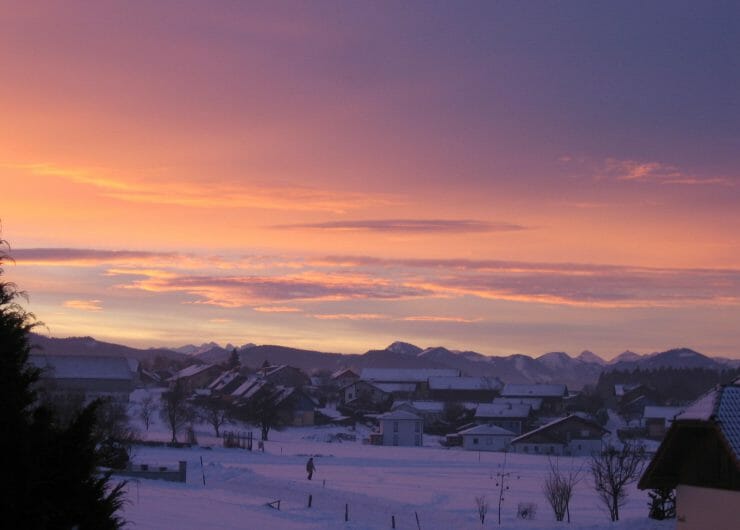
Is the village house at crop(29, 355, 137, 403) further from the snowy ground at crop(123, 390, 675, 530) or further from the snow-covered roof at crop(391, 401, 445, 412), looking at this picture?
the snowy ground at crop(123, 390, 675, 530)

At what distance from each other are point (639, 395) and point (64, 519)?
162 m

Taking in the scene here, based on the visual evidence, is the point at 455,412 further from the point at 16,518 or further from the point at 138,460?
the point at 16,518

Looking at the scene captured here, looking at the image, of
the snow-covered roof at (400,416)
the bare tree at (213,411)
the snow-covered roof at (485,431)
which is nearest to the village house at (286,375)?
the bare tree at (213,411)

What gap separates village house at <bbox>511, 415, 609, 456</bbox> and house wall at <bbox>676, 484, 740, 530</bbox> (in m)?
→ 80.5

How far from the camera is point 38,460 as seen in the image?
11.4 meters

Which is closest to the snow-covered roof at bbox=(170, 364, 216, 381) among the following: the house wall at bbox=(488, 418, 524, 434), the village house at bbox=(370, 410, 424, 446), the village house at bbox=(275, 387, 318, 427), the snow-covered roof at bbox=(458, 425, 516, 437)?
the village house at bbox=(275, 387, 318, 427)

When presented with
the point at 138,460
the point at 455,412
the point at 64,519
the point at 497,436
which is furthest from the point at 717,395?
the point at 455,412

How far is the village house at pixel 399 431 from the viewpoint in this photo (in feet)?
317

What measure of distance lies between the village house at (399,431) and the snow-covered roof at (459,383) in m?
50.5

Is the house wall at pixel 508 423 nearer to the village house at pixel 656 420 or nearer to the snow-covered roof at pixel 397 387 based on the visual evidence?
the village house at pixel 656 420

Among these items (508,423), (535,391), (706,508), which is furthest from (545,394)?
(706,508)

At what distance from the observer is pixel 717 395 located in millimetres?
12867

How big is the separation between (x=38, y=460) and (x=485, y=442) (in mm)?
87890

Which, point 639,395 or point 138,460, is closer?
point 138,460
